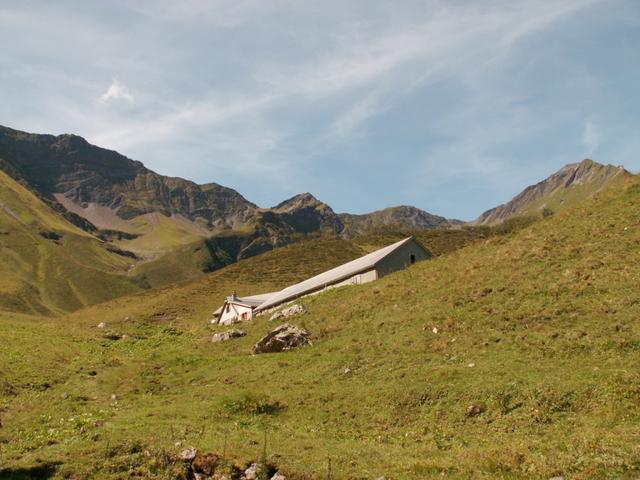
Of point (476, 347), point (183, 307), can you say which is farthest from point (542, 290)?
point (183, 307)

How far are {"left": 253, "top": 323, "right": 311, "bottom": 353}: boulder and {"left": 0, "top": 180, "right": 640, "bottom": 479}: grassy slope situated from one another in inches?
42.9

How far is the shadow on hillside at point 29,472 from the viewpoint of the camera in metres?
15.4

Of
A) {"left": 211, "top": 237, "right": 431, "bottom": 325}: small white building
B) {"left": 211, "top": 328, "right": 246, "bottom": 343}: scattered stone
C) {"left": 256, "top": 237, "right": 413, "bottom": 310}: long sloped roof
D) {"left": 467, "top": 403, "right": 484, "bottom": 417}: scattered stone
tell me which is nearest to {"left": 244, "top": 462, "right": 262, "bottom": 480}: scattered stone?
{"left": 467, "top": 403, "right": 484, "bottom": 417}: scattered stone

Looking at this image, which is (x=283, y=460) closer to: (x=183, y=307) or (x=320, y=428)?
(x=320, y=428)

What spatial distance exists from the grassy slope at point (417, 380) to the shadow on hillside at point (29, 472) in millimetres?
350

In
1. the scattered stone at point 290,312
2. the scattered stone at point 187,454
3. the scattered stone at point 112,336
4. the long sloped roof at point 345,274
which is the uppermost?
the long sloped roof at point 345,274

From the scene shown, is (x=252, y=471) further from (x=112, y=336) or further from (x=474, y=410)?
(x=112, y=336)

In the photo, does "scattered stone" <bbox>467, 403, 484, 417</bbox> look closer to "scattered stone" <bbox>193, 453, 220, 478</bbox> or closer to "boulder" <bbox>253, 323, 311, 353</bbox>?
"scattered stone" <bbox>193, 453, 220, 478</bbox>

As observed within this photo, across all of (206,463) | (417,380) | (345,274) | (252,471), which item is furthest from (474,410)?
(345,274)

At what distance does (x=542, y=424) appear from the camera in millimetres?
16766

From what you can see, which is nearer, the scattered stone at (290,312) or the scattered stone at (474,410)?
the scattered stone at (474,410)

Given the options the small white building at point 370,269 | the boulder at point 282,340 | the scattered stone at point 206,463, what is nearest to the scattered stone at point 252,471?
the scattered stone at point 206,463

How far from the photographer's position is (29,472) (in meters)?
15.7

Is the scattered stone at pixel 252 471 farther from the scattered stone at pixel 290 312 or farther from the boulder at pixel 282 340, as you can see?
the scattered stone at pixel 290 312
